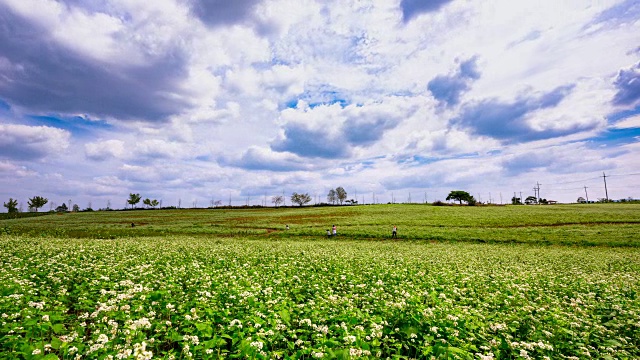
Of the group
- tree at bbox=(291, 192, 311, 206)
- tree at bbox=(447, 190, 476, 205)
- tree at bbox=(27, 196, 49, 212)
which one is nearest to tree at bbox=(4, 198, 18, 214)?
tree at bbox=(27, 196, 49, 212)

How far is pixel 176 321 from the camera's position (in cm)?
766

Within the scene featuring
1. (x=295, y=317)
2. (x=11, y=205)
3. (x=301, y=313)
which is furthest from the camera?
(x=11, y=205)

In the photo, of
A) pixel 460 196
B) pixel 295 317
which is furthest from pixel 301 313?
pixel 460 196

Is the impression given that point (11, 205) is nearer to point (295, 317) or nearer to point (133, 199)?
point (133, 199)

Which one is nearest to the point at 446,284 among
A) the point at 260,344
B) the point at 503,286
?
the point at 503,286

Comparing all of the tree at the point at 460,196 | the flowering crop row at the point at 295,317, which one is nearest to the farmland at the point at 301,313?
the flowering crop row at the point at 295,317

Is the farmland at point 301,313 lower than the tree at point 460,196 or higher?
lower

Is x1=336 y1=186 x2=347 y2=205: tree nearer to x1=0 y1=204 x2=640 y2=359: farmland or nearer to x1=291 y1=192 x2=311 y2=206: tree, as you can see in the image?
x1=291 y1=192 x2=311 y2=206: tree

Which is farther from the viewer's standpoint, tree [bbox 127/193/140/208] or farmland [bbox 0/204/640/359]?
tree [bbox 127/193/140/208]

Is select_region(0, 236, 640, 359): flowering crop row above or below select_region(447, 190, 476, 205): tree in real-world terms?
below

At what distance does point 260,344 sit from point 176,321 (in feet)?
10.6

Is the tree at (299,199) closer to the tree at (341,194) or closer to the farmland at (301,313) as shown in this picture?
the tree at (341,194)

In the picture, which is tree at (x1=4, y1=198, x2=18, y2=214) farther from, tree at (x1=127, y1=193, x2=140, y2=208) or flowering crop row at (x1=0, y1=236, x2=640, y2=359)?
flowering crop row at (x1=0, y1=236, x2=640, y2=359)

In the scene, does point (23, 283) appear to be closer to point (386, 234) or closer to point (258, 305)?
point (258, 305)
